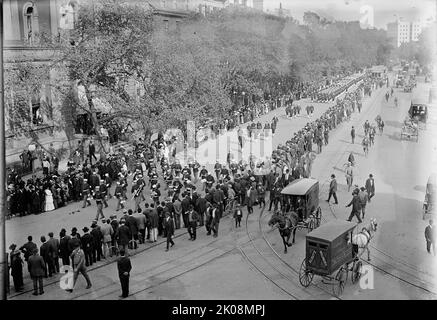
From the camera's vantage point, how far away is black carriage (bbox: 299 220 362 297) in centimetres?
1480

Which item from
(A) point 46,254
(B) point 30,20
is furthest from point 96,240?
(B) point 30,20

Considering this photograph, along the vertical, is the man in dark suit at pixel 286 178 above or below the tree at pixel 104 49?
below

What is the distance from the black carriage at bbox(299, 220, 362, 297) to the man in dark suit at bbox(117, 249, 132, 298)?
4.77 m

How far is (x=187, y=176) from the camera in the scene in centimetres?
2527

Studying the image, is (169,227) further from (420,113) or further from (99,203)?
(420,113)

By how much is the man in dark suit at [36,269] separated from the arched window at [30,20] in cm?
1998

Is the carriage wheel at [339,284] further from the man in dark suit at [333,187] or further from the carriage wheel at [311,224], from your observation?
the man in dark suit at [333,187]

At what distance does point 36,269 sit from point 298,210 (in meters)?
9.03

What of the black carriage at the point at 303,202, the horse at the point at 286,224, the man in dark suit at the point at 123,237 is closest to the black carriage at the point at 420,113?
the black carriage at the point at 303,202

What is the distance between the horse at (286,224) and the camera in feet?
59.5

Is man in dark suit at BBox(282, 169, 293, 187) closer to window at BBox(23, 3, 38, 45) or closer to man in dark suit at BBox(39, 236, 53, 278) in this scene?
man in dark suit at BBox(39, 236, 53, 278)

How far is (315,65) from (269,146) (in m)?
36.1

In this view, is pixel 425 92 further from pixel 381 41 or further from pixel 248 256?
pixel 248 256

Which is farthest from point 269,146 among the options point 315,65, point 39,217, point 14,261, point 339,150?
point 315,65
